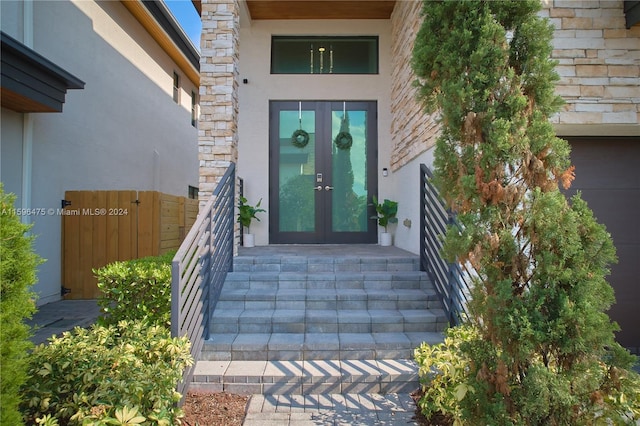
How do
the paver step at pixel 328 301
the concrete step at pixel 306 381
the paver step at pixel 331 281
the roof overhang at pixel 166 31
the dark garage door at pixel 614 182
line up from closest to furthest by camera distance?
the concrete step at pixel 306 381, the paver step at pixel 328 301, the dark garage door at pixel 614 182, the paver step at pixel 331 281, the roof overhang at pixel 166 31

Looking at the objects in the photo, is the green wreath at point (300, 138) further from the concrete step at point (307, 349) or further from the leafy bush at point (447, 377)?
the leafy bush at point (447, 377)

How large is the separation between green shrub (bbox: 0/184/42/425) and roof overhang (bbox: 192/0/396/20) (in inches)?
185

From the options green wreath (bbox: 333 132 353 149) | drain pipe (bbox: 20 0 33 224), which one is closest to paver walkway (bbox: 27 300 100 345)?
drain pipe (bbox: 20 0 33 224)

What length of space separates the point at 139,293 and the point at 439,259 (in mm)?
2644

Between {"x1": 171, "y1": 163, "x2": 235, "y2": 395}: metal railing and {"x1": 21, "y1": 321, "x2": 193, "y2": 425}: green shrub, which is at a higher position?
{"x1": 171, "y1": 163, "x2": 235, "y2": 395}: metal railing

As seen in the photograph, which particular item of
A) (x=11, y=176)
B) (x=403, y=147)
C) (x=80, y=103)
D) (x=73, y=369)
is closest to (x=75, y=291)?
(x=11, y=176)

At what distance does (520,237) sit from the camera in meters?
1.78

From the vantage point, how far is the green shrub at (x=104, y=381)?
183cm

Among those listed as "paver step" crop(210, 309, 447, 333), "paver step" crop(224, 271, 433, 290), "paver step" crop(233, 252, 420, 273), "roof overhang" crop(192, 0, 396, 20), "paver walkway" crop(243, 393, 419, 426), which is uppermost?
"roof overhang" crop(192, 0, 396, 20)

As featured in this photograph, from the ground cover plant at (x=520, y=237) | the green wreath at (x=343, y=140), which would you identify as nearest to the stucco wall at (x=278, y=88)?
the green wreath at (x=343, y=140)

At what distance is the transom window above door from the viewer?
5.99 m

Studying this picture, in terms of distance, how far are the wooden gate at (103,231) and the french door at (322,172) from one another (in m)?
1.92

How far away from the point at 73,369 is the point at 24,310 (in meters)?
0.50

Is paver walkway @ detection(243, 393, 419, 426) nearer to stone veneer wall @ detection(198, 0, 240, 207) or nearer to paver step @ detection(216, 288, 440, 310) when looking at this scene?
paver step @ detection(216, 288, 440, 310)
